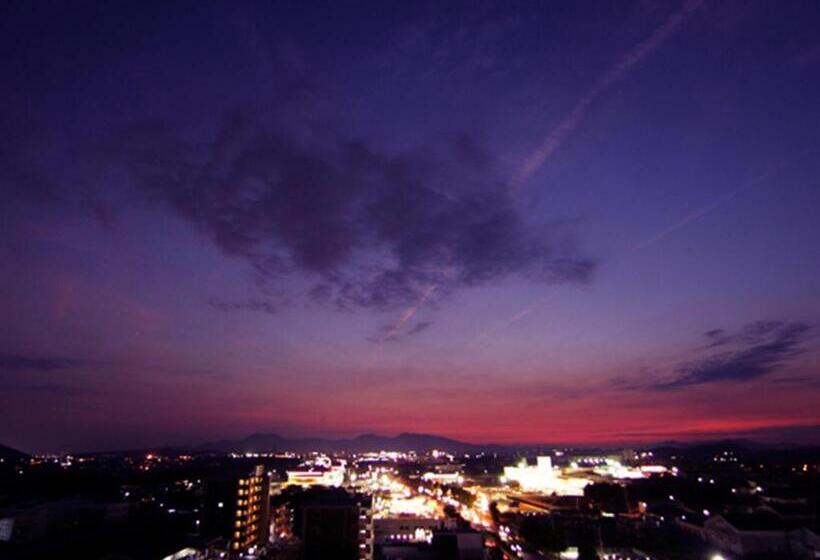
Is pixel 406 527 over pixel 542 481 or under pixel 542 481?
over

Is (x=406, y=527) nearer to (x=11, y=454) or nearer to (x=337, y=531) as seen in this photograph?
(x=337, y=531)

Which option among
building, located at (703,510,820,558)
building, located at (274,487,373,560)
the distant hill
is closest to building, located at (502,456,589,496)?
building, located at (703,510,820,558)

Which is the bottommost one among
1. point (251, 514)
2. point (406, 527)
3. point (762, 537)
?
point (406, 527)

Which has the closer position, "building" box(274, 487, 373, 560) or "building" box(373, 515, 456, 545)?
"building" box(274, 487, 373, 560)

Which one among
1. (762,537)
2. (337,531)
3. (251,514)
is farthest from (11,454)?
(762,537)

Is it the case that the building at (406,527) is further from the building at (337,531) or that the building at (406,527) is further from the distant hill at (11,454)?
the distant hill at (11,454)

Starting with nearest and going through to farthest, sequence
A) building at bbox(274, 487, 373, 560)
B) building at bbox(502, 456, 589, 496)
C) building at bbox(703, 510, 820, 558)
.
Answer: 1. building at bbox(703, 510, 820, 558)
2. building at bbox(274, 487, 373, 560)
3. building at bbox(502, 456, 589, 496)

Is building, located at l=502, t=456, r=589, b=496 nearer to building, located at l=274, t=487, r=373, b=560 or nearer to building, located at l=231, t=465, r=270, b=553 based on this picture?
building, located at l=274, t=487, r=373, b=560

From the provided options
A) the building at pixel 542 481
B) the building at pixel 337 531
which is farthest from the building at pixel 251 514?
the building at pixel 542 481

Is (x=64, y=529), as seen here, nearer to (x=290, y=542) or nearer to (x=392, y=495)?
(x=290, y=542)
